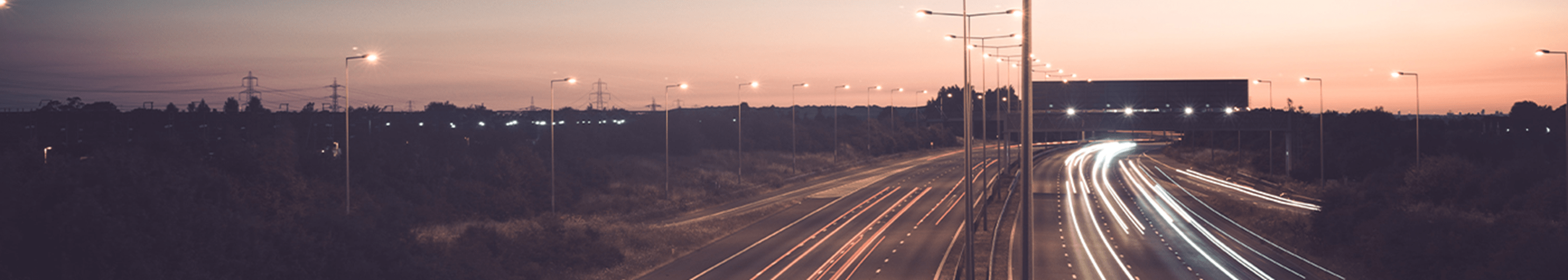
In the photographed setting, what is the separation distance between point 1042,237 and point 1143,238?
5.32m

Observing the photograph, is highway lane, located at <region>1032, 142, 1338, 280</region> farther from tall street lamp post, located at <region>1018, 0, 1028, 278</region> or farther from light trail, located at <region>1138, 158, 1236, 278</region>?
tall street lamp post, located at <region>1018, 0, 1028, 278</region>

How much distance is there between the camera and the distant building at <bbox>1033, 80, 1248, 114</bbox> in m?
97.8

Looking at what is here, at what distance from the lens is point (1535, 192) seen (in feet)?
157

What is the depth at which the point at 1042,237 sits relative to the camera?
4875 centimetres

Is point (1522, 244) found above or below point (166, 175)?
below

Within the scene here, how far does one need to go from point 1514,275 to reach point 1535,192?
85.8 feet

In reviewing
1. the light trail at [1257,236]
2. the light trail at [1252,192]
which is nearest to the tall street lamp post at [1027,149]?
the light trail at [1257,236]

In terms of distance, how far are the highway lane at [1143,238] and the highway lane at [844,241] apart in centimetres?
552

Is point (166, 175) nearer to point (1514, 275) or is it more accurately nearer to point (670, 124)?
point (1514, 275)

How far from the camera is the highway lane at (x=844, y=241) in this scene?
3859cm

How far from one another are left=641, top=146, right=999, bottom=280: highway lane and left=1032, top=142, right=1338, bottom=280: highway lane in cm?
552

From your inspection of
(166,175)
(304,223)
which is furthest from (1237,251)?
(166,175)

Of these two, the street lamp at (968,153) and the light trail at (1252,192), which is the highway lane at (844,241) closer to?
the street lamp at (968,153)

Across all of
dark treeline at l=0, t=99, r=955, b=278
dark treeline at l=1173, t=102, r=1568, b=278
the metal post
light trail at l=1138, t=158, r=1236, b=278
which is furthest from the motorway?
the metal post
